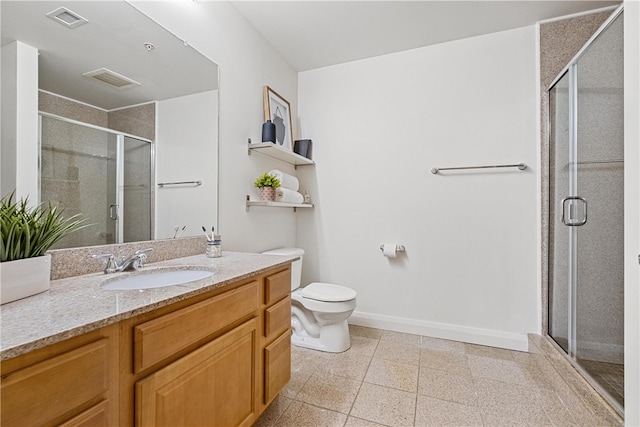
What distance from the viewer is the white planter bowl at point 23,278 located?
0.72 meters

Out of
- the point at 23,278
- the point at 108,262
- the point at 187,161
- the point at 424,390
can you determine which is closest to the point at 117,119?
the point at 187,161

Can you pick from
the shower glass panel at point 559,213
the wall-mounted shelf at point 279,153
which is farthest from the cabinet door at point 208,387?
the shower glass panel at point 559,213

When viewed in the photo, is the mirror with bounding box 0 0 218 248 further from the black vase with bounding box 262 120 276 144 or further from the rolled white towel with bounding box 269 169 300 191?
the rolled white towel with bounding box 269 169 300 191

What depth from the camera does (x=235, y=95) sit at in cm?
193

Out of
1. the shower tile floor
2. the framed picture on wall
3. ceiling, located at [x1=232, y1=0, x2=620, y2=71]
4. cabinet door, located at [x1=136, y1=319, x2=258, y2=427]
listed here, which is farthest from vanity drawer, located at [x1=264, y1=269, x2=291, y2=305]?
ceiling, located at [x1=232, y1=0, x2=620, y2=71]

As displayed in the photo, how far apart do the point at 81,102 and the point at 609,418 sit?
2.57m

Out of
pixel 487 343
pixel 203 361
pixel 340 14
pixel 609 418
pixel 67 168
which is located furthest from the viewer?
pixel 487 343

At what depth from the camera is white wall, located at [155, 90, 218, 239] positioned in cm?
146

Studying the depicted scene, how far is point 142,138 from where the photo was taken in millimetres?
1354

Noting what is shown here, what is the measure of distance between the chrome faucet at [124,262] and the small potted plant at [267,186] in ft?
3.07

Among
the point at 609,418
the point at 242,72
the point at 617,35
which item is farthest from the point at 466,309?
the point at 242,72

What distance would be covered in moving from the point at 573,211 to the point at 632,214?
33.1 inches

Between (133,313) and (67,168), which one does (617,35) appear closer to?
(133,313)

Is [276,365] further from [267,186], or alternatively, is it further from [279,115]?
[279,115]
